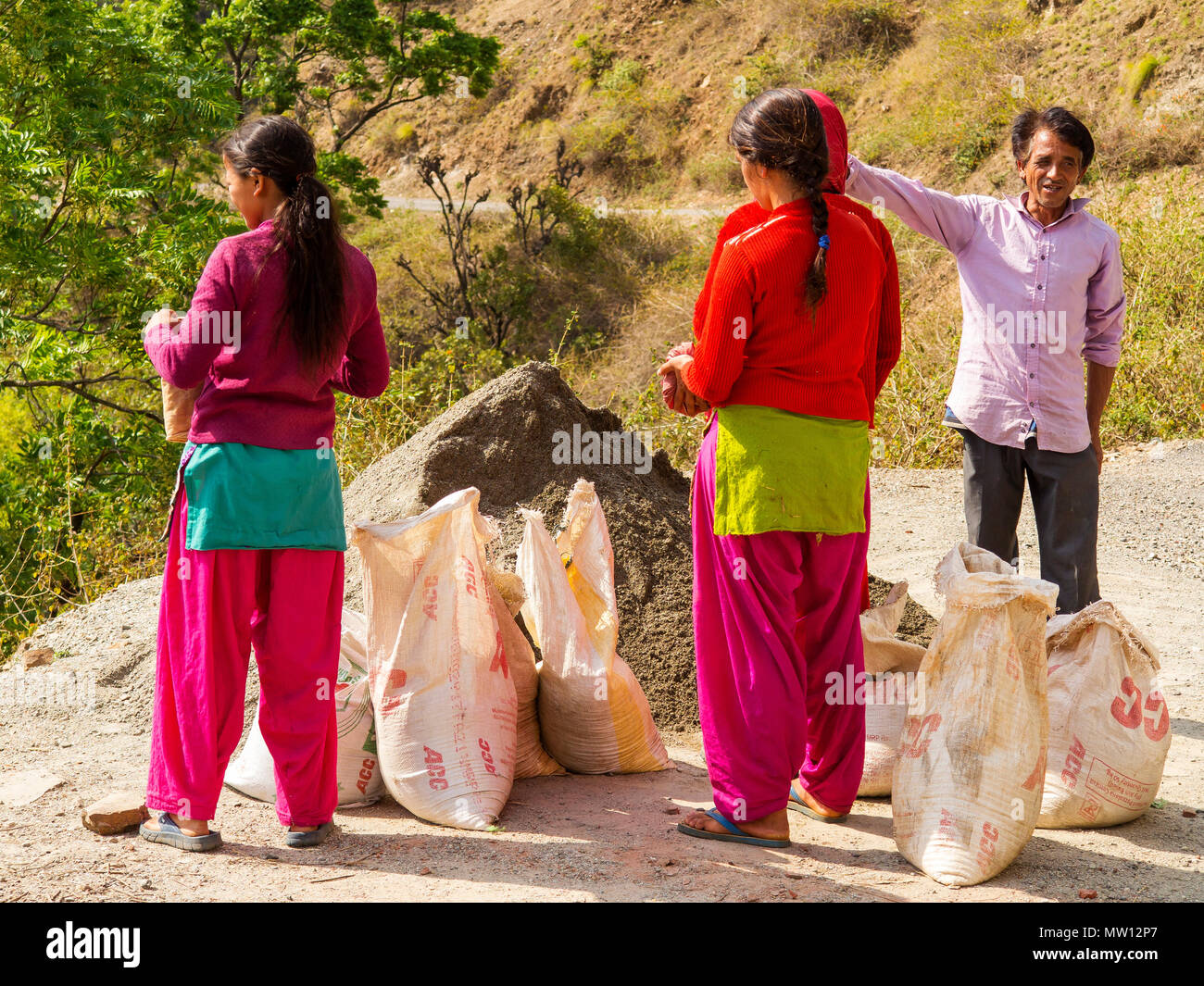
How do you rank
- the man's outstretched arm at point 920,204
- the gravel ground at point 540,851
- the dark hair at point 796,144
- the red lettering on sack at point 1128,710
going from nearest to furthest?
the gravel ground at point 540,851
the dark hair at point 796,144
the red lettering on sack at point 1128,710
the man's outstretched arm at point 920,204

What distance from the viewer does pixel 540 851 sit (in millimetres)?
2484

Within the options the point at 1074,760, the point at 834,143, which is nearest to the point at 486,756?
the point at 1074,760

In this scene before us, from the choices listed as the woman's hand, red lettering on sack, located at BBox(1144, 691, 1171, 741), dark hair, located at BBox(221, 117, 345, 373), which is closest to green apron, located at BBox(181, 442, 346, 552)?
dark hair, located at BBox(221, 117, 345, 373)

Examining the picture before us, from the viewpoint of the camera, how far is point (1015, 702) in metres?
2.34

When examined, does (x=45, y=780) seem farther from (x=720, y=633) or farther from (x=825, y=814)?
(x=825, y=814)

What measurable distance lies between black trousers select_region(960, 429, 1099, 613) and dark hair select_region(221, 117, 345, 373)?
1.79m

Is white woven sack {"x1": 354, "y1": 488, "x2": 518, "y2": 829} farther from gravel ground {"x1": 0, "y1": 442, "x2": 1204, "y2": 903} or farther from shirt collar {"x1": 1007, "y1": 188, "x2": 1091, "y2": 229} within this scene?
shirt collar {"x1": 1007, "y1": 188, "x2": 1091, "y2": 229}

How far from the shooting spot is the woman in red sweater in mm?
2377

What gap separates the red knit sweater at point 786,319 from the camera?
93.4 inches

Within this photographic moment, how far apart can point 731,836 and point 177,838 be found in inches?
48.2

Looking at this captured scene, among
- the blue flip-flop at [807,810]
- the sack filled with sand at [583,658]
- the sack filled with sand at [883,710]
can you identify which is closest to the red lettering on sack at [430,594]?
the sack filled with sand at [583,658]

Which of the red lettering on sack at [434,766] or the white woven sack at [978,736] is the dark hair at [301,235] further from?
the white woven sack at [978,736]

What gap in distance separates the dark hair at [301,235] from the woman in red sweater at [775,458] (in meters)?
0.80

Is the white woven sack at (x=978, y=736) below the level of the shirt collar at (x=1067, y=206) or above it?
below
